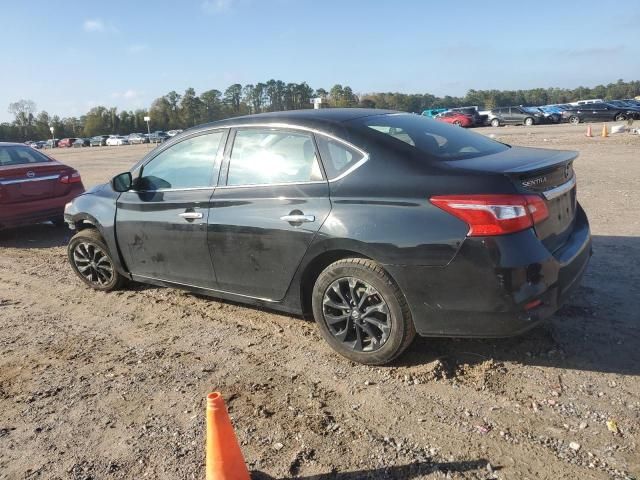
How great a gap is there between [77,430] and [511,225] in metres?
2.75

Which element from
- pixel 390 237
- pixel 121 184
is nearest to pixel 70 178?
pixel 121 184

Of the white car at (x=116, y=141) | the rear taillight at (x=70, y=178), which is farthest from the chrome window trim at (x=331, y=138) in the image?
the white car at (x=116, y=141)

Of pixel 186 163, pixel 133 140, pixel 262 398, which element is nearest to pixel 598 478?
pixel 262 398

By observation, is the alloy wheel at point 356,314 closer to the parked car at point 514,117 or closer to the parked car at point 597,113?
the parked car at point 597,113

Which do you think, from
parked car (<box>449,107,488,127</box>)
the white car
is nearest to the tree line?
the white car

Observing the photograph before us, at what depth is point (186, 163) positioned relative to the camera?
14.6ft

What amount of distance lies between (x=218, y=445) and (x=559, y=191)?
256 cm

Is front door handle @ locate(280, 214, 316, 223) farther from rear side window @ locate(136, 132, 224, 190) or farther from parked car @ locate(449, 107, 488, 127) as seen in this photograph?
→ parked car @ locate(449, 107, 488, 127)

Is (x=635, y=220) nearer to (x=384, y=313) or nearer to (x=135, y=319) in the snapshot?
(x=384, y=313)

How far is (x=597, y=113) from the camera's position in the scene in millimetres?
37625

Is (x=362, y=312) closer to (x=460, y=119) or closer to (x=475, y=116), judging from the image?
(x=460, y=119)

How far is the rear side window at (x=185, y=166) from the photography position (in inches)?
168

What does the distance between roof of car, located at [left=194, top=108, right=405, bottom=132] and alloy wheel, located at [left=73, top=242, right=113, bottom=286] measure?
74.6 inches

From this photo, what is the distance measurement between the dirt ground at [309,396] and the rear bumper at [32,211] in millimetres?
3177
